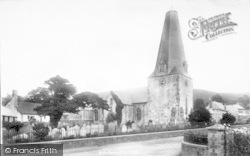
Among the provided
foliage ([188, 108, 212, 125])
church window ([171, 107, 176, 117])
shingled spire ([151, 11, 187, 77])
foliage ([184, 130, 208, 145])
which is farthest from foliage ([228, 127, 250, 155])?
church window ([171, 107, 176, 117])

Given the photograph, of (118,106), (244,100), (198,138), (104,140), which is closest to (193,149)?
(198,138)

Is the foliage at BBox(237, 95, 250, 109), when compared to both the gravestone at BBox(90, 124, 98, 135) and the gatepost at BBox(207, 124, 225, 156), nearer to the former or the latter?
the gatepost at BBox(207, 124, 225, 156)

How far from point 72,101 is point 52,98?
A: 3.91 ft

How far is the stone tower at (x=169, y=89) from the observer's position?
23817 mm

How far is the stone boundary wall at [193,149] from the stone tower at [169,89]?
15561 millimetres

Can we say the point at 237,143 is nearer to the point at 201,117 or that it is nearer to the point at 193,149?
the point at 193,149

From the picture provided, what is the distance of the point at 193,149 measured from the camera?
7.13 m

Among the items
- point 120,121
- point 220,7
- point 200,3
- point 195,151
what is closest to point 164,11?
point 200,3

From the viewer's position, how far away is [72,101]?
1548cm

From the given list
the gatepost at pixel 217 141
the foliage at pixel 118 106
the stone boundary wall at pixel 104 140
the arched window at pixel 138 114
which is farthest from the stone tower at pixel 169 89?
the gatepost at pixel 217 141

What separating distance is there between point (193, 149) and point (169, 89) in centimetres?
1836

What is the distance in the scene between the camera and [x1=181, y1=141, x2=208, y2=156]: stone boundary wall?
6.75 m

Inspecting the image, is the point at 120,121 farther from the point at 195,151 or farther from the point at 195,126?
the point at 195,151

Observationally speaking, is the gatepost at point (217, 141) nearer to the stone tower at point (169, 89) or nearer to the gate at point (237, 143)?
the gate at point (237, 143)
